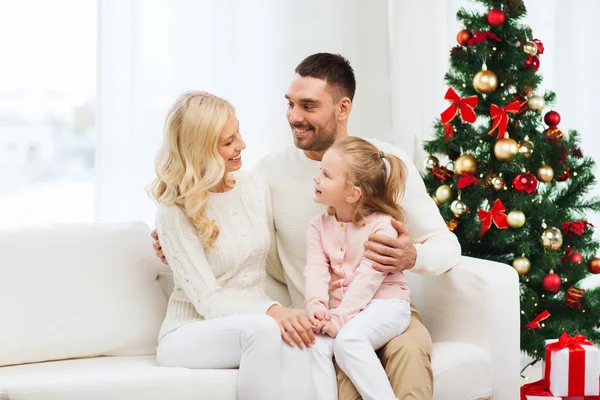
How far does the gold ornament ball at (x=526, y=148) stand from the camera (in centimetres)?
299

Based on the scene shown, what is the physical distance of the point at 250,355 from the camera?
2.02m

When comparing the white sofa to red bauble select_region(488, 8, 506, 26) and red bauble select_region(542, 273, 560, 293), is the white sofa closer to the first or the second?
red bauble select_region(542, 273, 560, 293)

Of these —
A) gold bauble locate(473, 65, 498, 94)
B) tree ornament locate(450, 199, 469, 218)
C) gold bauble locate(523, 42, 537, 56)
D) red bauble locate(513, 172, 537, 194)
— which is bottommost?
tree ornament locate(450, 199, 469, 218)

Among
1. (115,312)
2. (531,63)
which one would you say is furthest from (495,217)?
(115,312)

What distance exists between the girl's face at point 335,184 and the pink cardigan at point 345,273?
85mm

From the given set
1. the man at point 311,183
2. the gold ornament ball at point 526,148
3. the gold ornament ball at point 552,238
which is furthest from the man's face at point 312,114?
the gold ornament ball at point 552,238

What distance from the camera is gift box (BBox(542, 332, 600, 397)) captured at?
2551 millimetres

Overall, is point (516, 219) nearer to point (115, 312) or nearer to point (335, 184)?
point (335, 184)

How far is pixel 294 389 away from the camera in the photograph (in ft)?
6.68

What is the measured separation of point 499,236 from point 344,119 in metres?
0.79

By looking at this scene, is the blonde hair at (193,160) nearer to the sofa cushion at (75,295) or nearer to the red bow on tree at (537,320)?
the sofa cushion at (75,295)

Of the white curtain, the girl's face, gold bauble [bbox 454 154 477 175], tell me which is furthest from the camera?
the white curtain

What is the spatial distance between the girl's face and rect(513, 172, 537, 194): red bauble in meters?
0.93

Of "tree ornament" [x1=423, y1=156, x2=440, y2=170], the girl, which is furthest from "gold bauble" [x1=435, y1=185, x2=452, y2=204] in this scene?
the girl
